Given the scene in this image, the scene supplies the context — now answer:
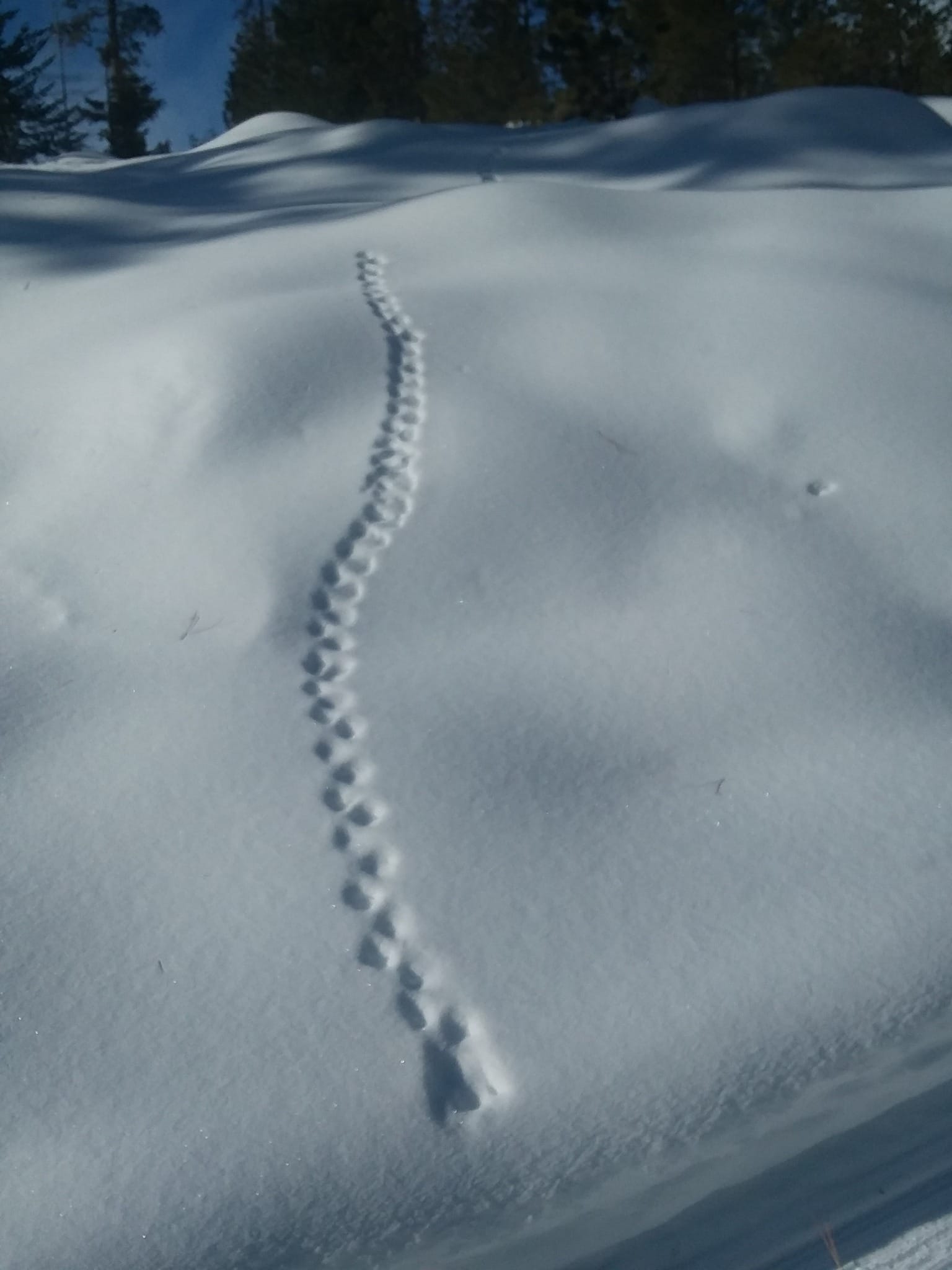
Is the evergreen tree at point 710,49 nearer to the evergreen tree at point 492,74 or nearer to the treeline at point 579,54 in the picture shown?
the treeline at point 579,54

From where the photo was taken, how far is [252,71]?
50.2 feet

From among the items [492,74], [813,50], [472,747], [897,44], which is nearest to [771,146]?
[472,747]

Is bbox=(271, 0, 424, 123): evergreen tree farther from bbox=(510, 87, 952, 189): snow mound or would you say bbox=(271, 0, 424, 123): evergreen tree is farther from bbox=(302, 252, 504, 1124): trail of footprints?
bbox=(302, 252, 504, 1124): trail of footprints

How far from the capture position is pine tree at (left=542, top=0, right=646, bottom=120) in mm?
10047

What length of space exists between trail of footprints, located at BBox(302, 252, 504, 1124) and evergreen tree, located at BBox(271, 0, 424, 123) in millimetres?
11226

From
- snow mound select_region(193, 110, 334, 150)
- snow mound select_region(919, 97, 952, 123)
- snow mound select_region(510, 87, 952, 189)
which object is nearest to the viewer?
snow mound select_region(510, 87, 952, 189)

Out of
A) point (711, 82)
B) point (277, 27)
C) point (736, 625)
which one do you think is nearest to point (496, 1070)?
point (736, 625)

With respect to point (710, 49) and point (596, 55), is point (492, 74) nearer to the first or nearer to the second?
point (596, 55)

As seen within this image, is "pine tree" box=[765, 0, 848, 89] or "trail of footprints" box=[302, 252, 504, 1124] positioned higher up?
"pine tree" box=[765, 0, 848, 89]

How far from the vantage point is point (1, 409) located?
6.70 feet

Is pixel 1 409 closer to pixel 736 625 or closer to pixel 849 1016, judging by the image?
pixel 736 625

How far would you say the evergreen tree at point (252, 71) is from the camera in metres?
13.9

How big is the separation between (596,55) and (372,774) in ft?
33.7

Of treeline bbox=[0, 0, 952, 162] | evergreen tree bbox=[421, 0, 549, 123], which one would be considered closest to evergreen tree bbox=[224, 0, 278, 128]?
treeline bbox=[0, 0, 952, 162]
